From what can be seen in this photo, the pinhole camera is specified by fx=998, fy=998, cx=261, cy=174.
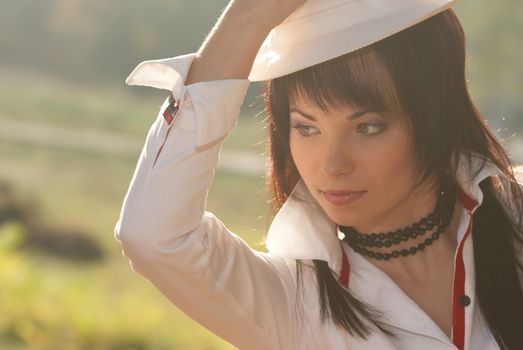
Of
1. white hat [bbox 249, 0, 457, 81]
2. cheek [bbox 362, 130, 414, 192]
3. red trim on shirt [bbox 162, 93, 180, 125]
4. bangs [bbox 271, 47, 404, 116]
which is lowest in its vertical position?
cheek [bbox 362, 130, 414, 192]

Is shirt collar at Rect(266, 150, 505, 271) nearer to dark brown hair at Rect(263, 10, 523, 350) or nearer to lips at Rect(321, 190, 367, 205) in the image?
dark brown hair at Rect(263, 10, 523, 350)

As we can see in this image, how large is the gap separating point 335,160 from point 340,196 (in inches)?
4.1

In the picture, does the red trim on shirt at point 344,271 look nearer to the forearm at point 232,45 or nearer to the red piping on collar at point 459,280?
the red piping on collar at point 459,280

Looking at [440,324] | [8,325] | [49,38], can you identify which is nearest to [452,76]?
[440,324]

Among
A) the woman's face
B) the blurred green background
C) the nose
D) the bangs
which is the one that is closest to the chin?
the woman's face

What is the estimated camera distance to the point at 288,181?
8.20 ft

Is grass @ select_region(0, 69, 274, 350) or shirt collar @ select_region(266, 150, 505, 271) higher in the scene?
shirt collar @ select_region(266, 150, 505, 271)

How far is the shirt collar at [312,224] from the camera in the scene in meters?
2.43

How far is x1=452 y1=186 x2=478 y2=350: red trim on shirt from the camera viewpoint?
7.73ft

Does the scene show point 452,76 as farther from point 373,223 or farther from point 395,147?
point 373,223

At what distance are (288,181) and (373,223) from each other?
0.24 m

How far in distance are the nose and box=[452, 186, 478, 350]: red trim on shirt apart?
422mm

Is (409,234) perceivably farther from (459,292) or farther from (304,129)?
(304,129)

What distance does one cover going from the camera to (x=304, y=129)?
2.31 metres
